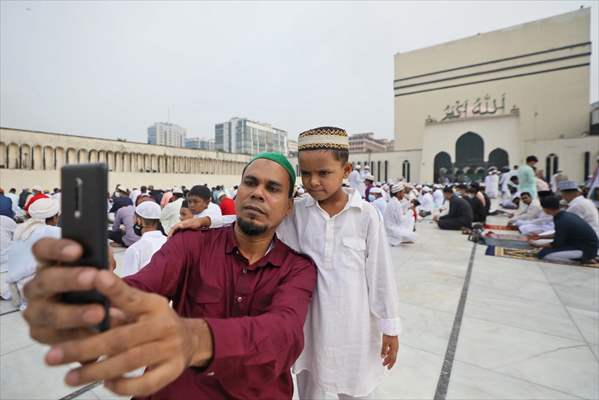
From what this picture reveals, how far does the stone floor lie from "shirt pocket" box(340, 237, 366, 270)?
1.13 metres

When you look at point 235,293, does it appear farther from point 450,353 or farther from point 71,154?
point 71,154

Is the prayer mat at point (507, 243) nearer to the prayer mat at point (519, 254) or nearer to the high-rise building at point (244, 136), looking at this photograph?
the prayer mat at point (519, 254)

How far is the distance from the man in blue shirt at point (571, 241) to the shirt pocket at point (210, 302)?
20.0 feet

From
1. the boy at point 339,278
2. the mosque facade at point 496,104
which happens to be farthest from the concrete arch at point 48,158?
the mosque facade at point 496,104

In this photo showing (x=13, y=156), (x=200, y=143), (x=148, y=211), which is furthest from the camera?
(x=200, y=143)

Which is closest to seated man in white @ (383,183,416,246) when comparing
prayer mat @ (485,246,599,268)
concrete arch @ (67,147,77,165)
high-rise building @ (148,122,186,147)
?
prayer mat @ (485,246,599,268)

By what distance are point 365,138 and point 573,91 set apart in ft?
168

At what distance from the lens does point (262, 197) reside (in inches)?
46.7

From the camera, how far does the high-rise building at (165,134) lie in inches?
2552

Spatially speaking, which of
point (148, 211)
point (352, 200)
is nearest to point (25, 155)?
point (148, 211)

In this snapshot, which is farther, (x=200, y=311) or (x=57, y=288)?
(x=200, y=311)

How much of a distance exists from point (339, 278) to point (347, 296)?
0.09 meters

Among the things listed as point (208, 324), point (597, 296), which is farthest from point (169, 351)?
point (597, 296)

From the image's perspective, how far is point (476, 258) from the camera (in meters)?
5.25
